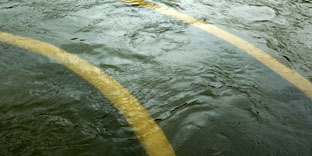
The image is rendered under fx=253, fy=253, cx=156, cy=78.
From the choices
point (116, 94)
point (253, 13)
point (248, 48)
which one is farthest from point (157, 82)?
point (253, 13)

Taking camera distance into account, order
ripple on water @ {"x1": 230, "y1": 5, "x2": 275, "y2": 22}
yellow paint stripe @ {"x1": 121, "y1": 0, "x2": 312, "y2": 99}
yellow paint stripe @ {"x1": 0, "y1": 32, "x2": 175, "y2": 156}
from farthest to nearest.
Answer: ripple on water @ {"x1": 230, "y1": 5, "x2": 275, "y2": 22}
yellow paint stripe @ {"x1": 121, "y1": 0, "x2": 312, "y2": 99}
yellow paint stripe @ {"x1": 0, "y1": 32, "x2": 175, "y2": 156}

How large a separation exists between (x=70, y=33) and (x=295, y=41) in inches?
105

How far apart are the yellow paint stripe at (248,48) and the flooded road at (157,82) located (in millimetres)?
82

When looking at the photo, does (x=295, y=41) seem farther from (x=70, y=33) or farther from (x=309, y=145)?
(x=70, y=33)

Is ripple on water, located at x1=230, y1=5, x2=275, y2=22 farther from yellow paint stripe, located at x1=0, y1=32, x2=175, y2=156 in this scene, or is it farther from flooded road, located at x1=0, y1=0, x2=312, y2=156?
yellow paint stripe, located at x1=0, y1=32, x2=175, y2=156

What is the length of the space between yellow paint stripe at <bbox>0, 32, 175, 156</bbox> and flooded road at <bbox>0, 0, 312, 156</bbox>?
54 millimetres

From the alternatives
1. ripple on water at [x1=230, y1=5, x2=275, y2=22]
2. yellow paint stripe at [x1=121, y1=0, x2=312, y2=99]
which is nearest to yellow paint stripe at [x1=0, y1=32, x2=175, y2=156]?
yellow paint stripe at [x1=121, y1=0, x2=312, y2=99]

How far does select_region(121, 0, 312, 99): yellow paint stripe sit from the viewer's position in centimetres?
239

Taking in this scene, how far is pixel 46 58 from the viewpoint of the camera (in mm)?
2582

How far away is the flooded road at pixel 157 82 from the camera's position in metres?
Result: 1.75

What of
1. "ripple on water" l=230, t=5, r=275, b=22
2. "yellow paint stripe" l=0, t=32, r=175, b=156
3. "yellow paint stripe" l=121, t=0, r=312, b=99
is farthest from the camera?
"ripple on water" l=230, t=5, r=275, b=22

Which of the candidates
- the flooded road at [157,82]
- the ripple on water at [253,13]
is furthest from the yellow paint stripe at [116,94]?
the ripple on water at [253,13]

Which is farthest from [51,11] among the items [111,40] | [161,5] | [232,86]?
[232,86]

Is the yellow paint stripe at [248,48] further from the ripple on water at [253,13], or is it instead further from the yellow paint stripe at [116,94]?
the yellow paint stripe at [116,94]
